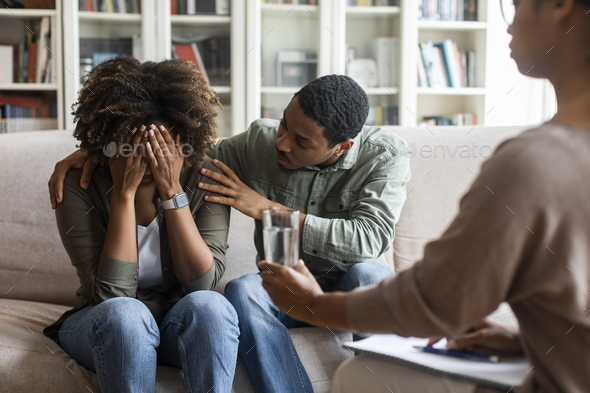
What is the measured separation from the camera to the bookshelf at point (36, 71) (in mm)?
2494

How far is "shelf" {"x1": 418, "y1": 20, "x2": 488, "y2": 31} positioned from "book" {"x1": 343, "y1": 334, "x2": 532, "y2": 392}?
7.94 ft

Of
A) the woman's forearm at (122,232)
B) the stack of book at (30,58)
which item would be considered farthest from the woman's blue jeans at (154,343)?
the stack of book at (30,58)

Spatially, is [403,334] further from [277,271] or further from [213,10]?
[213,10]

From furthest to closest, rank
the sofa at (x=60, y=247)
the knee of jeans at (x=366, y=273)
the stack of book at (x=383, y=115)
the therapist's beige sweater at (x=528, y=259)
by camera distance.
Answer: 1. the stack of book at (x=383, y=115)
2. the knee of jeans at (x=366, y=273)
3. the sofa at (x=60, y=247)
4. the therapist's beige sweater at (x=528, y=259)

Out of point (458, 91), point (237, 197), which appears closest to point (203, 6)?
point (458, 91)

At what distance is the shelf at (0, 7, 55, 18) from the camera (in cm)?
248

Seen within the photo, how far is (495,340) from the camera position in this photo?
65 centimetres

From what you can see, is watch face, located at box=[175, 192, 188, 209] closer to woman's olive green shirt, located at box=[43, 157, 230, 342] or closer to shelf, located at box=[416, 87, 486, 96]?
woman's olive green shirt, located at box=[43, 157, 230, 342]

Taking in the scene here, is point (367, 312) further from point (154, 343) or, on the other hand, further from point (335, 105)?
point (335, 105)

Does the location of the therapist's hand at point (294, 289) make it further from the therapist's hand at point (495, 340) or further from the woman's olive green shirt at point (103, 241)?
the woman's olive green shirt at point (103, 241)

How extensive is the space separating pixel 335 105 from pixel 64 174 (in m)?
0.68

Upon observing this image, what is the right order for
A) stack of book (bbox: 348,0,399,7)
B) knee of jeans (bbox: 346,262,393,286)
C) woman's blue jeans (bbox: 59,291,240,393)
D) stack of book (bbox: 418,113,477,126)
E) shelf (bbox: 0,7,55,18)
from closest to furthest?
1. woman's blue jeans (bbox: 59,291,240,393)
2. knee of jeans (bbox: 346,262,393,286)
3. shelf (bbox: 0,7,55,18)
4. stack of book (bbox: 348,0,399,7)
5. stack of book (bbox: 418,113,477,126)

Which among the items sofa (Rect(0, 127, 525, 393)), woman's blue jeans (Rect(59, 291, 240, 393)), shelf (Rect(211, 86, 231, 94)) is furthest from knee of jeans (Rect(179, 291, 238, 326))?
shelf (Rect(211, 86, 231, 94))

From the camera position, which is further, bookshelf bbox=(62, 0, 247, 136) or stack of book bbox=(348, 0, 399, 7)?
stack of book bbox=(348, 0, 399, 7)
